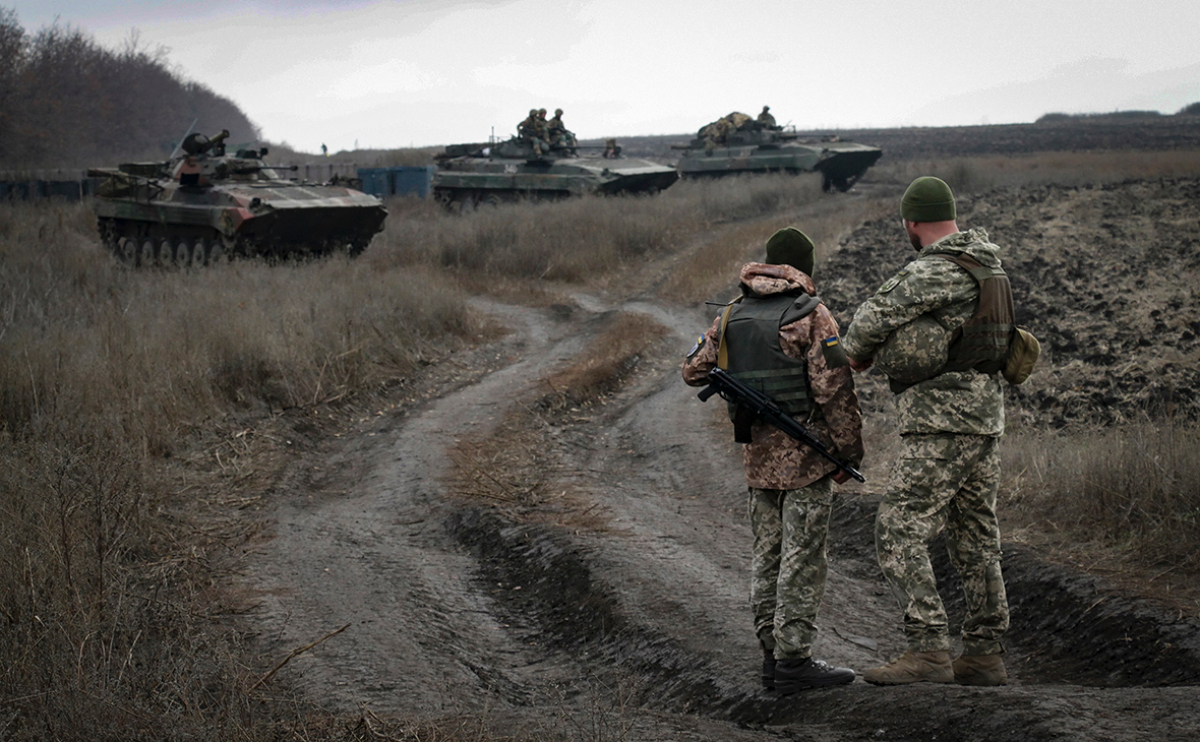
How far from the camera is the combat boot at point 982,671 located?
3.86m

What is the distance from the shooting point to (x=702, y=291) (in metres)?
16.2

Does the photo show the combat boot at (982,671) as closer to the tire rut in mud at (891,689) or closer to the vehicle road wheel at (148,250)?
the tire rut in mud at (891,689)

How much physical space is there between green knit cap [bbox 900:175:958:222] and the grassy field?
2.34 meters

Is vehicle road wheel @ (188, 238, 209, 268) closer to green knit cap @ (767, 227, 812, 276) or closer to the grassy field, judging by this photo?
the grassy field

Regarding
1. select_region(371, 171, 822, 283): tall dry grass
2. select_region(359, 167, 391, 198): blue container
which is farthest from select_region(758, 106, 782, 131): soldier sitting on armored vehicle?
select_region(359, 167, 391, 198): blue container

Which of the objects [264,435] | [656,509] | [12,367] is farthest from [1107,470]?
[12,367]

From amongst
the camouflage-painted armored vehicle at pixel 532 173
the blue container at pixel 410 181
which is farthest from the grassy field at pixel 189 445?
the blue container at pixel 410 181

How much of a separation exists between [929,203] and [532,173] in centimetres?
2296

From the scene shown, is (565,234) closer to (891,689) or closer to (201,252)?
(201,252)

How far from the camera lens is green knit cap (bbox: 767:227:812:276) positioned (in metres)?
4.02

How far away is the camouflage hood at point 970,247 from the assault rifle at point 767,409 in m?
0.78

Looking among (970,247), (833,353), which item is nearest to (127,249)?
(833,353)

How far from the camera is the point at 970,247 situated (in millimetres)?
3771

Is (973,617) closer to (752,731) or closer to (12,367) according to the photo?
(752,731)
